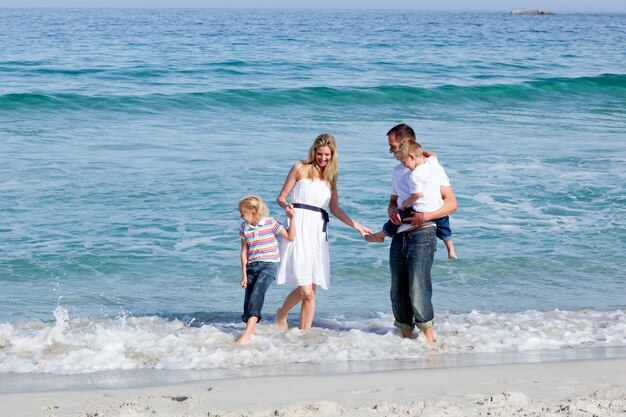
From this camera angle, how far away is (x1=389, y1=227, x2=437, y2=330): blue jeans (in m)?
6.58

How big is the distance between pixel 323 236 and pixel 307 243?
0.15 m

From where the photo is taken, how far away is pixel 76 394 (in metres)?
5.36

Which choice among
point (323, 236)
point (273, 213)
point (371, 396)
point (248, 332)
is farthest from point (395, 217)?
point (273, 213)

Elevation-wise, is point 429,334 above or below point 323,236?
below

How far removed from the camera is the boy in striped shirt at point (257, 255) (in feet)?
22.6

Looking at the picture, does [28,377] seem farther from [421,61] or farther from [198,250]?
[421,61]

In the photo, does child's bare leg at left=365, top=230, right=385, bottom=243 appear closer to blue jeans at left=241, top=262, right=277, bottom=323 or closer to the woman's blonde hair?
the woman's blonde hair

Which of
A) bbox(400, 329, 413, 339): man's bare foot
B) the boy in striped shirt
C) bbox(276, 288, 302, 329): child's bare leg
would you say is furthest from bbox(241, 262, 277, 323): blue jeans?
bbox(400, 329, 413, 339): man's bare foot

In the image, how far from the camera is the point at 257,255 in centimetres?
692

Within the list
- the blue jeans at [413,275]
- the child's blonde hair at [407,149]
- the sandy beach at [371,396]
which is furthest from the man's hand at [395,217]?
the sandy beach at [371,396]

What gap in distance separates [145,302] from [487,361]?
11.2 feet

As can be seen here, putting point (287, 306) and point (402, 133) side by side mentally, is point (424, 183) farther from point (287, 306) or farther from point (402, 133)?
point (287, 306)

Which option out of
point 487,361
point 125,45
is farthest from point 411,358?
point 125,45

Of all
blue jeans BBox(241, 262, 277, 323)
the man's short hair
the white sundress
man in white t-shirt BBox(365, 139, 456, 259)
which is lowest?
blue jeans BBox(241, 262, 277, 323)
